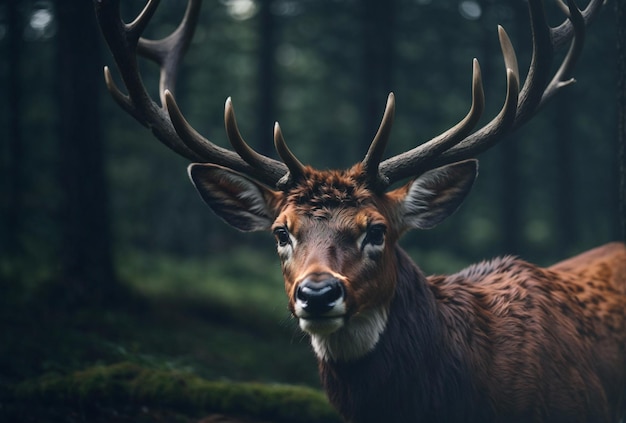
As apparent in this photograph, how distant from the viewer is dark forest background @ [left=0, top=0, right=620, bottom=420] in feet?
32.8

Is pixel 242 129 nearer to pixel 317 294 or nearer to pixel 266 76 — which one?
pixel 266 76

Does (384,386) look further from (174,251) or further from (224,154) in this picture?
(174,251)

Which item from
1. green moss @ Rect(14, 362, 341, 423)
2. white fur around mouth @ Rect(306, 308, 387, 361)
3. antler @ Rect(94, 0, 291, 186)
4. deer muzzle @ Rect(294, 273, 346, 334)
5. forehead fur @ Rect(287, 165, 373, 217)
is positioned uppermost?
antler @ Rect(94, 0, 291, 186)

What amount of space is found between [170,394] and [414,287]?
2520 mm

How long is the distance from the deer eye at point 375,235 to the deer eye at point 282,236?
558 mm

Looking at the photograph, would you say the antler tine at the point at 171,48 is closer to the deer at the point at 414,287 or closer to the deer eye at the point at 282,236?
the deer at the point at 414,287

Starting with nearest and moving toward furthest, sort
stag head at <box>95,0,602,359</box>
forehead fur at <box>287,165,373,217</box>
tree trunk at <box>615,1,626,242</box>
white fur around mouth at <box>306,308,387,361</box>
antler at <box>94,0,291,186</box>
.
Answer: stag head at <box>95,0,602,359</box>, white fur around mouth at <box>306,308,387,361</box>, forehead fur at <box>287,165,373,217</box>, antler at <box>94,0,291,186</box>, tree trunk at <box>615,1,626,242</box>

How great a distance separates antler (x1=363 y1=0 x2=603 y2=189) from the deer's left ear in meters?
0.11

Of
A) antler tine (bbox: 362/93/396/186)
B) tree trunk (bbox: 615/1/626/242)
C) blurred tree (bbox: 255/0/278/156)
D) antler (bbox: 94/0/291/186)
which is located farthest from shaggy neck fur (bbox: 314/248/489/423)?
blurred tree (bbox: 255/0/278/156)

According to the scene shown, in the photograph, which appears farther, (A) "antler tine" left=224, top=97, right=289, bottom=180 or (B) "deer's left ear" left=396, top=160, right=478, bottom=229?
(B) "deer's left ear" left=396, top=160, right=478, bottom=229

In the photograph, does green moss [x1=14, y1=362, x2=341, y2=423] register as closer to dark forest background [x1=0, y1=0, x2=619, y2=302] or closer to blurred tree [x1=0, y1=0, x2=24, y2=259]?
dark forest background [x1=0, y1=0, x2=619, y2=302]

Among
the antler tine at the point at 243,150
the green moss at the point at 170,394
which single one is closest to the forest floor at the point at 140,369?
the green moss at the point at 170,394

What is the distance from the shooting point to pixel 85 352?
7285mm

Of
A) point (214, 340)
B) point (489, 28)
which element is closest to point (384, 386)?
point (214, 340)
